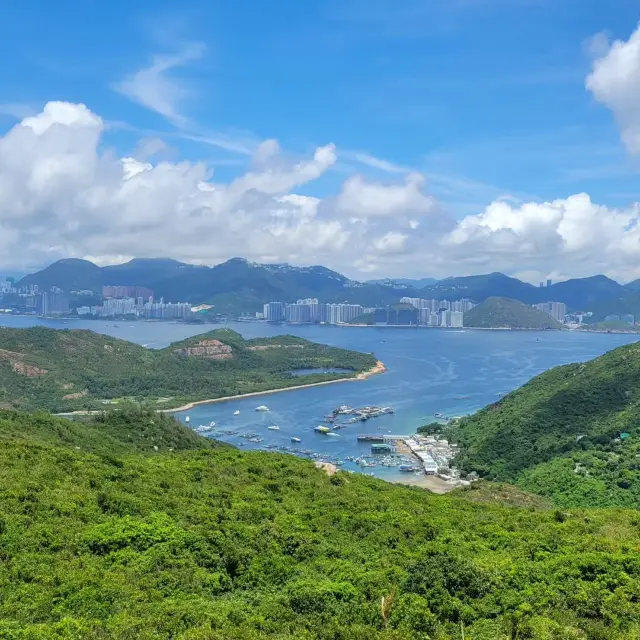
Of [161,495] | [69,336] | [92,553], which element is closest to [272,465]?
[161,495]

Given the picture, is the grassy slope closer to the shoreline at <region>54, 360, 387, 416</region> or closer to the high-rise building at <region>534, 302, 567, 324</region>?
the shoreline at <region>54, 360, 387, 416</region>

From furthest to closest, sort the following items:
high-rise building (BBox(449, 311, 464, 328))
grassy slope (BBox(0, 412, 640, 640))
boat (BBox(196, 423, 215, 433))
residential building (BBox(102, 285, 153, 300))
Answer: residential building (BBox(102, 285, 153, 300)), high-rise building (BBox(449, 311, 464, 328)), boat (BBox(196, 423, 215, 433)), grassy slope (BBox(0, 412, 640, 640))

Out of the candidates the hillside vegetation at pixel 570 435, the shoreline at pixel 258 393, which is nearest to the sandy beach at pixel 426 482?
the hillside vegetation at pixel 570 435

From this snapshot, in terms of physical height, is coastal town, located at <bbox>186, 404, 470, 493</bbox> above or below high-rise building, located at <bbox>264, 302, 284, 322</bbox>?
below

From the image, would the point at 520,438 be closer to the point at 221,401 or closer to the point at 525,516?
the point at 525,516

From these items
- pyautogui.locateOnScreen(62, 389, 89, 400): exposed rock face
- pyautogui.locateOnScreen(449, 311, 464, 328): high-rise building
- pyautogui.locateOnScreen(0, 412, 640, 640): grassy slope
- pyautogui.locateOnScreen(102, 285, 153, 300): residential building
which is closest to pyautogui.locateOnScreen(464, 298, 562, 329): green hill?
pyautogui.locateOnScreen(449, 311, 464, 328): high-rise building

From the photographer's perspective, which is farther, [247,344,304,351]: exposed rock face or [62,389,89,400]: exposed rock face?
[247,344,304,351]: exposed rock face
